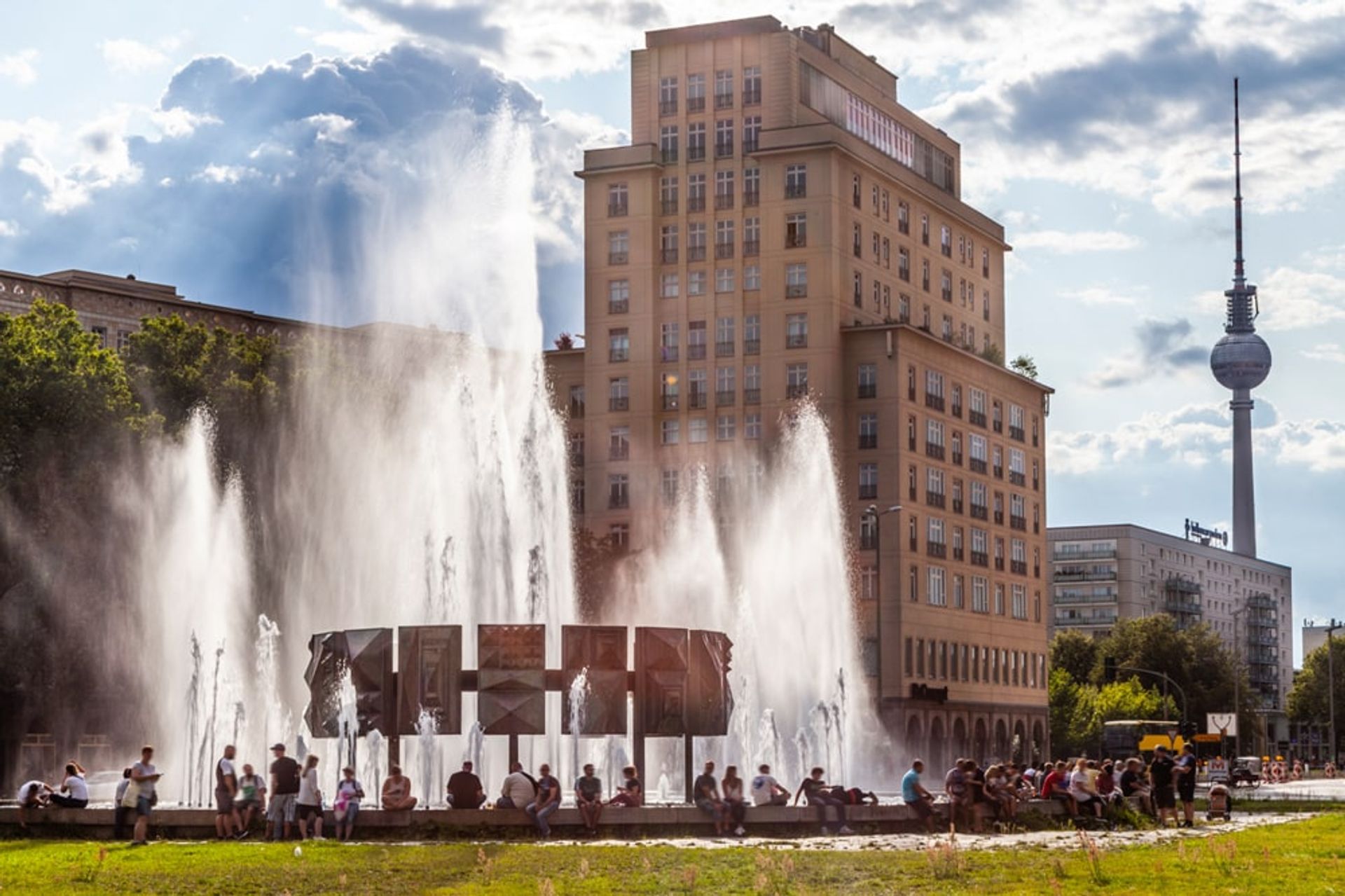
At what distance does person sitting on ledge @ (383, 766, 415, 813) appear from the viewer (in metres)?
33.5

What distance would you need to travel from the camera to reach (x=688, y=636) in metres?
39.1

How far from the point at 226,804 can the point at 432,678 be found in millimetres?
5756

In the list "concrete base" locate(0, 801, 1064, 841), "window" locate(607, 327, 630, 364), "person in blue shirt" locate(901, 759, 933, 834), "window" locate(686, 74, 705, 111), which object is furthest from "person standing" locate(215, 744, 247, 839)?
"window" locate(686, 74, 705, 111)

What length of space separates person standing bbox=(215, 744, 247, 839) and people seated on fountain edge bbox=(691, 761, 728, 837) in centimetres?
741

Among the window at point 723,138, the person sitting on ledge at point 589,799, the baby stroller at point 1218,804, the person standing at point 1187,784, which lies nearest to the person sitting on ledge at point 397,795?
the person sitting on ledge at point 589,799

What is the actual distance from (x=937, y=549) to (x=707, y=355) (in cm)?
1538

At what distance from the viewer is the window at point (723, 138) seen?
107188 mm

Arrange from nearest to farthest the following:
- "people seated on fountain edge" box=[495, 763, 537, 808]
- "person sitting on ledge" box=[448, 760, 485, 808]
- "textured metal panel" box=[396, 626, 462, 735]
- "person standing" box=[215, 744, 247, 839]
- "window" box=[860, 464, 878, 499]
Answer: "person standing" box=[215, 744, 247, 839]
"people seated on fountain edge" box=[495, 763, 537, 808]
"person sitting on ledge" box=[448, 760, 485, 808]
"textured metal panel" box=[396, 626, 462, 735]
"window" box=[860, 464, 878, 499]

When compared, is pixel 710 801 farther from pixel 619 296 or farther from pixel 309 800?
pixel 619 296

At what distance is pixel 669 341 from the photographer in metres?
108

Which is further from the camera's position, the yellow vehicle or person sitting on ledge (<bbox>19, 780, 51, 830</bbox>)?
the yellow vehicle

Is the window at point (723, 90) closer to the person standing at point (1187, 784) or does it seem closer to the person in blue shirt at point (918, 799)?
the person standing at point (1187, 784)

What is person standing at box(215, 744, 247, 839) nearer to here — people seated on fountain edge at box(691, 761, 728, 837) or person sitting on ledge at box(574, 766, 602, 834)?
person sitting on ledge at box(574, 766, 602, 834)

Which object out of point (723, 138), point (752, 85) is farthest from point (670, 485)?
point (752, 85)
